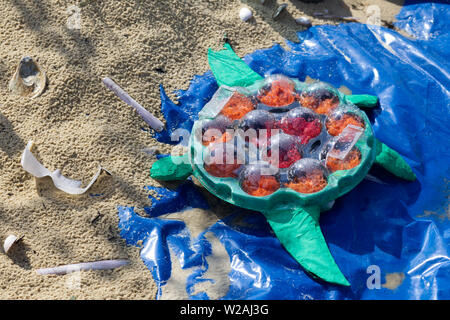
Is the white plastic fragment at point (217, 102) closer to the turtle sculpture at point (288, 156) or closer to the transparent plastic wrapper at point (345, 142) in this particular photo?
the turtle sculpture at point (288, 156)

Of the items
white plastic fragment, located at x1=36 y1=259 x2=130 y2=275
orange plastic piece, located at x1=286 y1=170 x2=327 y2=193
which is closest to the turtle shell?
orange plastic piece, located at x1=286 y1=170 x2=327 y2=193

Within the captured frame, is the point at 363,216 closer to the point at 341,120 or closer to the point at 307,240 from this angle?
the point at 307,240

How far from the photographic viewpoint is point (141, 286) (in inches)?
97.7

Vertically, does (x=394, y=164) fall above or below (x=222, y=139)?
above

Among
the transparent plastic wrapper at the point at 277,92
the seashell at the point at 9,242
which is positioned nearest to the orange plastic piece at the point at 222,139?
the transparent plastic wrapper at the point at 277,92

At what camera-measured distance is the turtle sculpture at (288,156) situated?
259 centimetres

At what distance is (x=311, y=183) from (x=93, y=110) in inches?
57.0

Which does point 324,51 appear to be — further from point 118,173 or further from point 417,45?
point 118,173

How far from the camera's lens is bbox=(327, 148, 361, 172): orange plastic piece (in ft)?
8.87

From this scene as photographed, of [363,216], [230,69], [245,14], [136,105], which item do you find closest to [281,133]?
[363,216]

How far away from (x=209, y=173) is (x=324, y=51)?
4.73 ft

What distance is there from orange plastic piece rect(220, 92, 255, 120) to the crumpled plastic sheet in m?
0.33

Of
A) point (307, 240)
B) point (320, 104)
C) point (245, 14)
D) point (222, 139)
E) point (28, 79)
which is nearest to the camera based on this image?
point (307, 240)

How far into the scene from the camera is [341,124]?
2.86 metres
